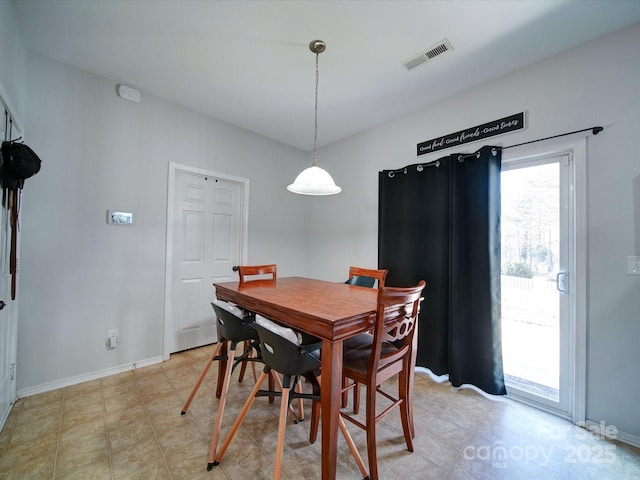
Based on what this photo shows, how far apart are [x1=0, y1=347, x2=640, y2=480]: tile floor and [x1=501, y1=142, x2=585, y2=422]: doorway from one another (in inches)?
9.6

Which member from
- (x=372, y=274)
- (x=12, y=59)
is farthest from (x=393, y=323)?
(x=12, y=59)

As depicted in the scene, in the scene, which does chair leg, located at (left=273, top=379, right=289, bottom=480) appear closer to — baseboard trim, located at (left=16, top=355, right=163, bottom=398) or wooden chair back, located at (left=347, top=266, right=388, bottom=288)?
wooden chair back, located at (left=347, top=266, right=388, bottom=288)

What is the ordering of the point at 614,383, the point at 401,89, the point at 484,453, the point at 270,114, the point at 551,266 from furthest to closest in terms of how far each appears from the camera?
the point at 270,114, the point at 401,89, the point at 551,266, the point at 614,383, the point at 484,453

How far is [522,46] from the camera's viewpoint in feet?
6.38

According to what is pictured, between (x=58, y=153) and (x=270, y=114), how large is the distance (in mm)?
2031

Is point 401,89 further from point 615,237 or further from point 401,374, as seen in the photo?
point 401,374

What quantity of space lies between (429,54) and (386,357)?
230 cm

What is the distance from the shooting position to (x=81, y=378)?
7.48ft

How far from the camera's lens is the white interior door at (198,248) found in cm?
292

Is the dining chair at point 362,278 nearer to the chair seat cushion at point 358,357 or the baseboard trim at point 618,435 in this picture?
the chair seat cushion at point 358,357

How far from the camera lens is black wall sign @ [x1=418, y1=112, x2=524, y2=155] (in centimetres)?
219

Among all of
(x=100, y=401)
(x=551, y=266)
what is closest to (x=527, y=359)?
(x=551, y=266)

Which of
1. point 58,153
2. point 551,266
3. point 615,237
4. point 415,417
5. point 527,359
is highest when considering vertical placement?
point 58,153

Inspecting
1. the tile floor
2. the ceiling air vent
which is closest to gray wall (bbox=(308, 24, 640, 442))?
the tile floor
